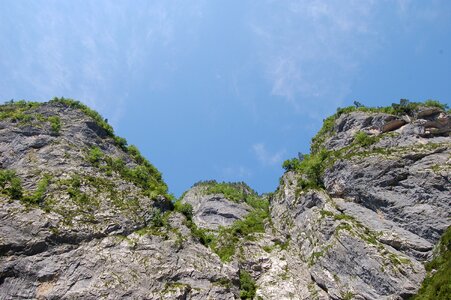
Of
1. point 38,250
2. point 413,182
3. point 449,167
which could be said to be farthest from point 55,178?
point 449,167

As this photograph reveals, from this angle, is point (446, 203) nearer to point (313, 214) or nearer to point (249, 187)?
point (313, 214)

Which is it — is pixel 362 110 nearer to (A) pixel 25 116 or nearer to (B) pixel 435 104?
(B) pixel 435 104

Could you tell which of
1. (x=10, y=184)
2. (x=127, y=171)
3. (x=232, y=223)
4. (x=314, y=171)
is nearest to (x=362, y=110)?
(x=314, y=171)

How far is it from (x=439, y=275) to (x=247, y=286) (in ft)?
59.6

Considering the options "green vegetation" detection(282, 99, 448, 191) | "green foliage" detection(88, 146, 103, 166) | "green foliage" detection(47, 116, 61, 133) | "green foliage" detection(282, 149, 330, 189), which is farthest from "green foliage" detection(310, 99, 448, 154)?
"green foliage" detection(47, 116, 61, 133)

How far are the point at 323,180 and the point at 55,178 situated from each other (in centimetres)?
3426

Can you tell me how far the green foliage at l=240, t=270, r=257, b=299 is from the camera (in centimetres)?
3919

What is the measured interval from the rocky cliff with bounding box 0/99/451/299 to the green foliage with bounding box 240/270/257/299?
115mm

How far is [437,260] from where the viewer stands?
34.9 meters

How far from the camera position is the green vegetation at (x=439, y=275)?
3044cm

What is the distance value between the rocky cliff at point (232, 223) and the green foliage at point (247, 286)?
0.11 meters

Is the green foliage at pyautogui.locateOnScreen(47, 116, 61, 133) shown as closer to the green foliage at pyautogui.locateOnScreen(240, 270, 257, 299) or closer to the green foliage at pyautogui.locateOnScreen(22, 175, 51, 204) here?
the green foliage at pyautogui.locateOnScreen(22, 175, 51, 204)

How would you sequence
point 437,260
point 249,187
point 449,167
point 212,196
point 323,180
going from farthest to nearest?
point 249,187 → point 212,196 → point 323,180 → point 449,167 → point 437,260

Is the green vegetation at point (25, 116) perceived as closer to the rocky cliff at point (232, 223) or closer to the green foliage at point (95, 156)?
the rocky cliff at point (232, 223)
